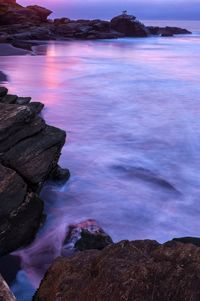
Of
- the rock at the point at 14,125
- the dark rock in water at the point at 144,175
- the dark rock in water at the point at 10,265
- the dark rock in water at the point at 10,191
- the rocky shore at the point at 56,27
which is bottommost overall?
the dark rock in water at the point at 10,265

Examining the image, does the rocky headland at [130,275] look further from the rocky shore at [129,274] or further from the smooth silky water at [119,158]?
the smooth silky water at [119,158]

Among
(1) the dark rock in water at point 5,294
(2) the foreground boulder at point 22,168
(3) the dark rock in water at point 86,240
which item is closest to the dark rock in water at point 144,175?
(2) the foreground boulder at point 22,168

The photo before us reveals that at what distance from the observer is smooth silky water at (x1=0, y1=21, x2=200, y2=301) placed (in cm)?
646

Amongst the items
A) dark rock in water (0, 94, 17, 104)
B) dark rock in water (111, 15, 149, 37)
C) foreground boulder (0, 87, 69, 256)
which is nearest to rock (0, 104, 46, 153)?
foreground boulder (0, 87, 69, 256)

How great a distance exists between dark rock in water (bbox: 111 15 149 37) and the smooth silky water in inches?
1822

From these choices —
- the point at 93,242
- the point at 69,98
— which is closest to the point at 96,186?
the point at 93,242

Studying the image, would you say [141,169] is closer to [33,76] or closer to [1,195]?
[1,195]

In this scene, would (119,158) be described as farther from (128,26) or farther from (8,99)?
(128,26)

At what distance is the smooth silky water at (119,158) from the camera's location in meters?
6.46

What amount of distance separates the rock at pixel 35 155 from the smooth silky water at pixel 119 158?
83 centimetres

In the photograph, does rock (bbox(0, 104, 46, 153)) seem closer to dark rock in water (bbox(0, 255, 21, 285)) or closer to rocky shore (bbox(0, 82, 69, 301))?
rocky shore (bbox(0, 82, 69, 301))

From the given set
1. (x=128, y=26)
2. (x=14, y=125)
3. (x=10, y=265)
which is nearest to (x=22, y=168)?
(x=14, y=125)

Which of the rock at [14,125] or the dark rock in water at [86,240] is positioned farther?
the rock at [14,125]

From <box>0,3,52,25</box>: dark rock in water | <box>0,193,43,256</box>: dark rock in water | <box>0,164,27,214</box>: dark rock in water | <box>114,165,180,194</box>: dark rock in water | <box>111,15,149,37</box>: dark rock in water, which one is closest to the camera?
<box>0,164,27,214</box>: dark rock in water
